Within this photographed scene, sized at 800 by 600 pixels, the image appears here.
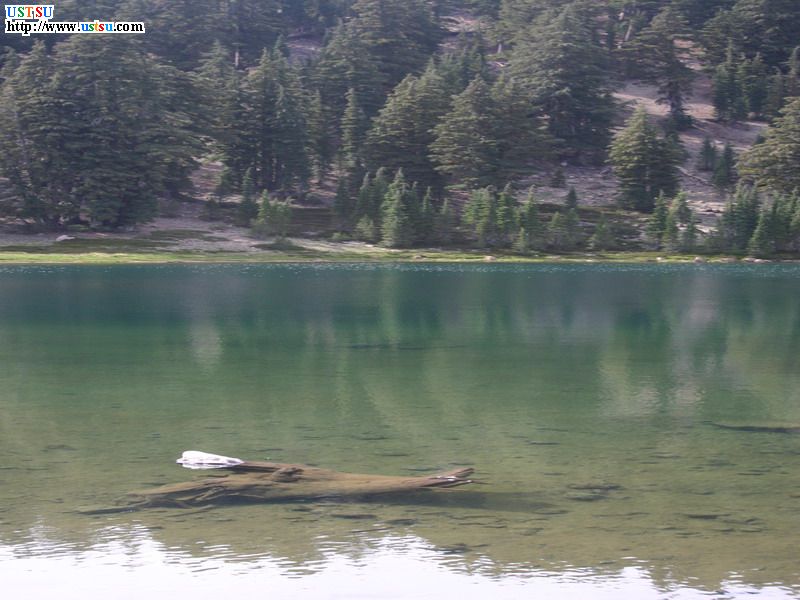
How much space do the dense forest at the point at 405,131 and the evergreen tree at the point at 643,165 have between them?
20 centimetres

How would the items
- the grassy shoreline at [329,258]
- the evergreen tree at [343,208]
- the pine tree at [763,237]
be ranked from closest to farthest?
the grassy shoreline at [329,258], the pine tree at [763,237], the evergreen tree at [343,208]

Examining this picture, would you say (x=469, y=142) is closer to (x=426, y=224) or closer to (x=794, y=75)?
(x=426, y=224)

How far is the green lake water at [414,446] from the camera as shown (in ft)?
47.4

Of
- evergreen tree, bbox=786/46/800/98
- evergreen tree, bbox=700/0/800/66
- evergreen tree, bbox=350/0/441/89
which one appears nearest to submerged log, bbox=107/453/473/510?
evergreen tree, bbox=350/0/441/89

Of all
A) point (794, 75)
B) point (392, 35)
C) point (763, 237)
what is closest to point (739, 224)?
point (763, 237)

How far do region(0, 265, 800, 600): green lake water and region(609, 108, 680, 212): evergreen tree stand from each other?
57.8 meters

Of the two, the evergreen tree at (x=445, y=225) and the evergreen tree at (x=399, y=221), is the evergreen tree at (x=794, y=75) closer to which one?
the evergreen tree at (x=445, y=225)

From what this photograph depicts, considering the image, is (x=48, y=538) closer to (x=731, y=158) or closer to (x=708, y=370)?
(x=708, y=370)

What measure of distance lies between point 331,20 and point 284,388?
15674cm

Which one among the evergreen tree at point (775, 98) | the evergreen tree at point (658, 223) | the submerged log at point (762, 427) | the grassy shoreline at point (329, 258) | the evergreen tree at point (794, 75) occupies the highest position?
the evergreen tree at point (794, 75)

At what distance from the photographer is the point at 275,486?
1762cm

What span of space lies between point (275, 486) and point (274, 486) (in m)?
0.02

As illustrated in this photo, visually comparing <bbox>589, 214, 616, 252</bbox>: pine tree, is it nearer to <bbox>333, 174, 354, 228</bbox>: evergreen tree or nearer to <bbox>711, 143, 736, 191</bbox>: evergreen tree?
<bbox>333, 174, 354, 228</bbox>: evergreen tree

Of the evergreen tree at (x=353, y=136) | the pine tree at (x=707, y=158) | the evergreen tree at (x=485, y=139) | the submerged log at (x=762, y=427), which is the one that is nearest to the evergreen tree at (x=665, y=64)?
the pine tree at (x=707, y=158)
